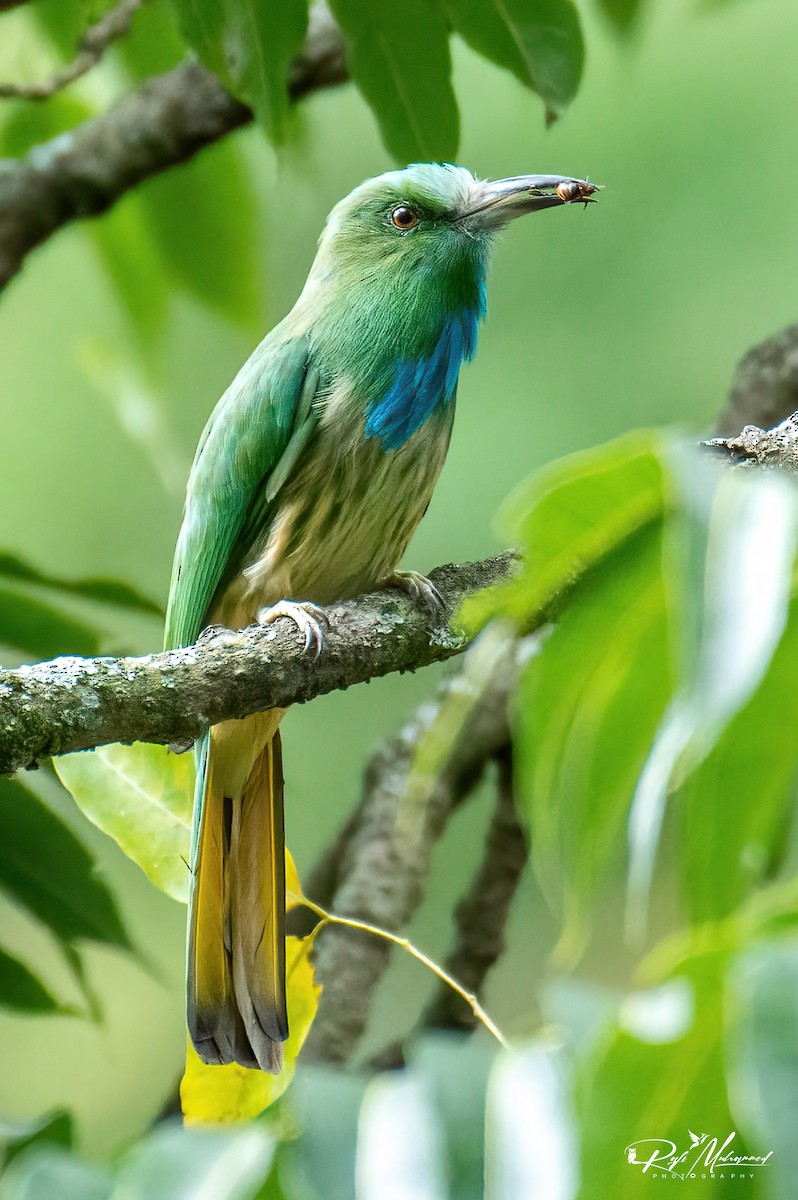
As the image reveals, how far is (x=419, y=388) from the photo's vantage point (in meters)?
2.19

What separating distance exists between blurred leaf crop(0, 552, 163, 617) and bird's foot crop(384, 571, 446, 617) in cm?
37

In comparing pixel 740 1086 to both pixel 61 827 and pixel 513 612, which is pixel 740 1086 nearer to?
pixel 513 612

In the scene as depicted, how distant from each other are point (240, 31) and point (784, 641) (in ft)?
4.54

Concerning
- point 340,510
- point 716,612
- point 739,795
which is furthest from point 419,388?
point 716,612

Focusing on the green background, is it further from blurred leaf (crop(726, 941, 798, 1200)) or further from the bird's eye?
blurred leaf (crop(726, 941, 798, 1200))

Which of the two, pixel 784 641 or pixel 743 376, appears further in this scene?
pixel 743 376

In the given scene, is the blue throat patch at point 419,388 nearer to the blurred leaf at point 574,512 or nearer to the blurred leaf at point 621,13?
the blurred leaf at point 621,13

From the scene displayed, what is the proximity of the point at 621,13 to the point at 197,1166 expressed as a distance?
1.84 m

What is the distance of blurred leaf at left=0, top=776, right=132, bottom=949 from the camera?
5.93ft

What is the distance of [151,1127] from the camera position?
2215 mm

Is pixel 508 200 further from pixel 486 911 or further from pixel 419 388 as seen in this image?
pixel 486 911

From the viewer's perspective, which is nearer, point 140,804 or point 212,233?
point 140,804

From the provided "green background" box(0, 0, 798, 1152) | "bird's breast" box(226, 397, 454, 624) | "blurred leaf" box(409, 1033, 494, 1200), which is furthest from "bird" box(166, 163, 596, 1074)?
"green background" box(0, 0, 798, 1152)

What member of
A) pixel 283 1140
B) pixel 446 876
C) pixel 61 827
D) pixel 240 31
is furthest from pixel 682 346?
pixel 283 1140
